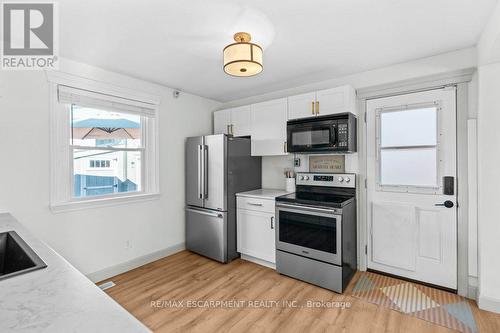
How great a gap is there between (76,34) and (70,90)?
2.28 ft

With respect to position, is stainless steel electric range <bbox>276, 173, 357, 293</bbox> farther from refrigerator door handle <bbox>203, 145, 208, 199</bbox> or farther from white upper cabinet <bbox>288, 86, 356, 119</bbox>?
refrigerator door handle <bbox>203, 145, 208, 199</bbox>

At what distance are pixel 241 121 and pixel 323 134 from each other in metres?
1.33

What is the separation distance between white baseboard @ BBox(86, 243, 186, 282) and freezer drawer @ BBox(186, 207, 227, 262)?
0.22 meters

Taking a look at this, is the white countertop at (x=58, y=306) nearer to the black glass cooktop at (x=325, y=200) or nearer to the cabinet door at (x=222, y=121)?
the black glass cooktop at (x=325, y=200)

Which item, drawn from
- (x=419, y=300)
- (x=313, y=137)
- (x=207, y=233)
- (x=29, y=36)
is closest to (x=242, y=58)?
(x=313, y=137)

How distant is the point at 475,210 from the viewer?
2.30m

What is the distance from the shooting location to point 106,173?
293cm

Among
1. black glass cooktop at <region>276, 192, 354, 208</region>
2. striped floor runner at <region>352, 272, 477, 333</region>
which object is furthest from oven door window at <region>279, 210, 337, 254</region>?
striped floor runner at <region>352, 272, 477, 333</region>

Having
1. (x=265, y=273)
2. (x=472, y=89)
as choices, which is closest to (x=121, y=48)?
(x=265, y=273)

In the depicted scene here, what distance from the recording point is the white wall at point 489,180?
2105 millimetres

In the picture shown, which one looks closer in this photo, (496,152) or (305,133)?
(496,152)

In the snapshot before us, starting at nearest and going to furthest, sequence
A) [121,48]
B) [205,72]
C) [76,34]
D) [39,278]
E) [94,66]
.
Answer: [39,278] → [76,34] → [121,48] → [94,66] → [205,72]

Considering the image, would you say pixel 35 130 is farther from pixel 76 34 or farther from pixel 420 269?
pixel 420 269

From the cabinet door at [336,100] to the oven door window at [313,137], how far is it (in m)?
0.23
